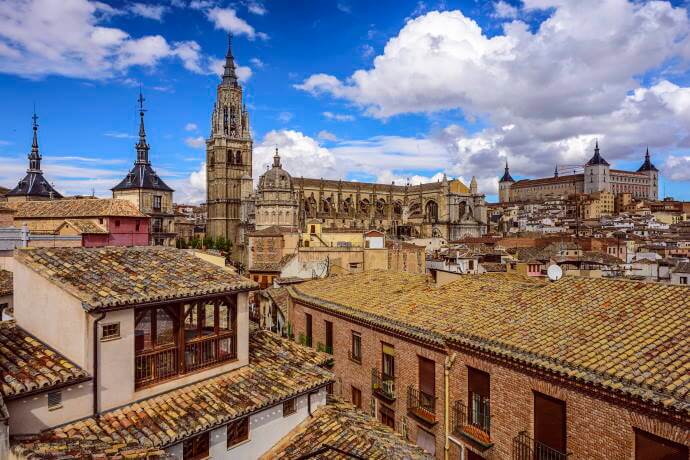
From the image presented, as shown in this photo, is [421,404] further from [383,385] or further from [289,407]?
[289,407]

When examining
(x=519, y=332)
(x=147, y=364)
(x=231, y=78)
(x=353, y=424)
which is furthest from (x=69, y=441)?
(x=231, y=78)

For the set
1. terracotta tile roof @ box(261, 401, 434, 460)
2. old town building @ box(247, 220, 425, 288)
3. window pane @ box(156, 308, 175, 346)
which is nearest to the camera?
terracotta tile roof @ box(261, 401, 434, 460)

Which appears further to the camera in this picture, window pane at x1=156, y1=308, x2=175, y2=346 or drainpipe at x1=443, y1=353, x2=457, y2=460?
window pane at x1=156, y1=308, x2=175, y2=346

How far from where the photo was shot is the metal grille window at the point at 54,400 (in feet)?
25.3

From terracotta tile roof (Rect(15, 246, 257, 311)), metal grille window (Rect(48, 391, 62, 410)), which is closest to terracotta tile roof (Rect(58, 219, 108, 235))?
terracotta tile roof (Rect(15, 246, 257, 311))

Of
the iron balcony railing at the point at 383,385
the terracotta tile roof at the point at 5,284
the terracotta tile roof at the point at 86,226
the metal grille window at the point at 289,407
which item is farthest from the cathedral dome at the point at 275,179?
the metal grille window at the point at 289,407

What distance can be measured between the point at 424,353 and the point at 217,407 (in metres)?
5.75

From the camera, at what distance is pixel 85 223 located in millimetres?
23062

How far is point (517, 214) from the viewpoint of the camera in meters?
153

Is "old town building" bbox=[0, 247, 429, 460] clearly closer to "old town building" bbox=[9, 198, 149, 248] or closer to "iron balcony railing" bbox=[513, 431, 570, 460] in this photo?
"iron balcony railing" bbox=[513, 431, 570, 460]

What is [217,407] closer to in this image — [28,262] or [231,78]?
[28,262]

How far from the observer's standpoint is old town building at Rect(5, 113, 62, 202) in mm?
53062

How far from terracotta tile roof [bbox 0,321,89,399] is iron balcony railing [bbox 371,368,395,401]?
8.45 meters

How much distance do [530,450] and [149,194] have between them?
56.2 meters
